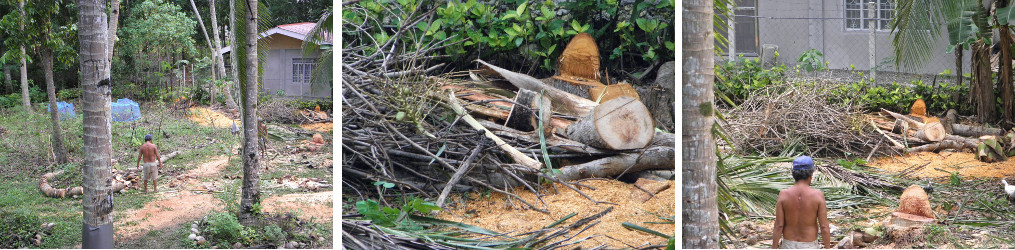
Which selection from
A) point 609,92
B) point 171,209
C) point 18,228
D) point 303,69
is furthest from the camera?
point 171,209

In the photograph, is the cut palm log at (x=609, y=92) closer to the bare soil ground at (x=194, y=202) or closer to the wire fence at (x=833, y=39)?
the bare soil ground at (x=194, y=202)

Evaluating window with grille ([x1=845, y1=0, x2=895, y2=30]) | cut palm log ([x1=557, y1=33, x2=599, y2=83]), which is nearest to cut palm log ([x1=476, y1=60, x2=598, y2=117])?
cut palm log ([x1=557, y1=33, x2=599, y2=83])

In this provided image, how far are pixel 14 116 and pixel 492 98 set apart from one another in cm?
663

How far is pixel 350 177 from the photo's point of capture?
3461 millimetres

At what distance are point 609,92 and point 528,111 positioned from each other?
405 millimetres

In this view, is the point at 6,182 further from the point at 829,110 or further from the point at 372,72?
the point at 829,110

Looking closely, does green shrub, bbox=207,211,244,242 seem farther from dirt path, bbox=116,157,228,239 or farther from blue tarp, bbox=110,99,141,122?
blue tarp, bbox=110,99,141,122

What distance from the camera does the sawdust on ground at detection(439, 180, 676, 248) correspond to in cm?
324

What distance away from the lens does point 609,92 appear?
356 cm

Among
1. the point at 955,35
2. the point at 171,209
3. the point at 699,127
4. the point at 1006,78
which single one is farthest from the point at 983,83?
the point at 171,209

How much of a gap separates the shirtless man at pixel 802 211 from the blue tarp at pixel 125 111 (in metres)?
7.52

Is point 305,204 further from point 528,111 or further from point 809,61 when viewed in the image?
point 809,61

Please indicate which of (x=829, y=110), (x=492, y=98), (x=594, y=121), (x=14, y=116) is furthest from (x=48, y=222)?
(x=829, y=110)

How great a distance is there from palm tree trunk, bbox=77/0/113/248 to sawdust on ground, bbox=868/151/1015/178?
17.4 feet
